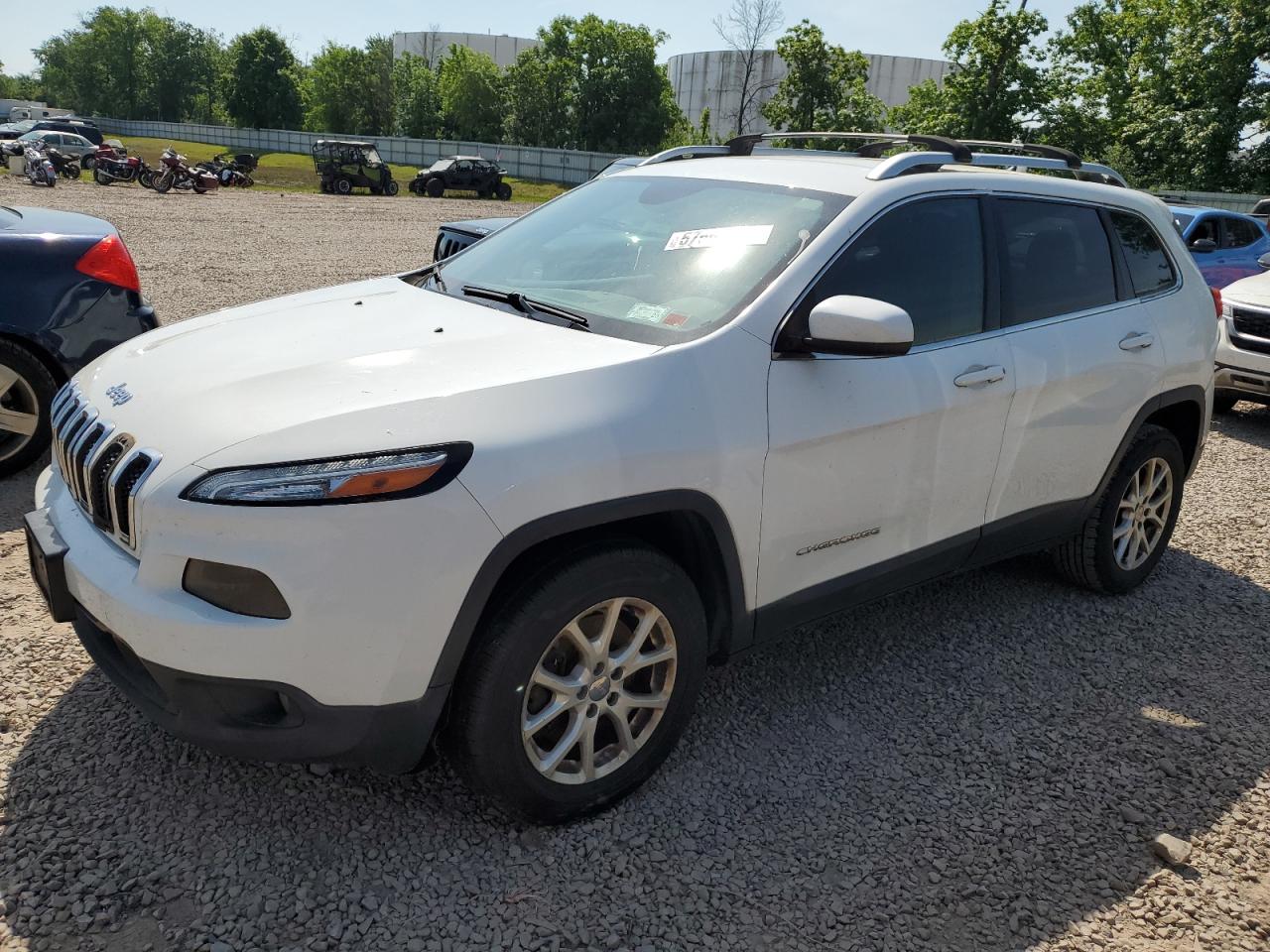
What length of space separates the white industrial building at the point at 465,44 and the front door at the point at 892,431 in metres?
106

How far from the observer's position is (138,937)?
7.28 ft

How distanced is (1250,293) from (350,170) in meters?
30.3

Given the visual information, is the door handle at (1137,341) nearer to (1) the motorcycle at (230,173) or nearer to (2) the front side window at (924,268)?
(2) the front side window at (924,268)

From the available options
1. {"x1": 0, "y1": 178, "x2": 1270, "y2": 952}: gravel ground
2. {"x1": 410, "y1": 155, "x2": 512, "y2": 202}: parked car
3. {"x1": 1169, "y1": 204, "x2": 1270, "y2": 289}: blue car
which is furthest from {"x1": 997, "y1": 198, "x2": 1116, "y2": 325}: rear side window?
{"x1": 410, "y1": 155, "x2": 512, "y2": 202}: parked car

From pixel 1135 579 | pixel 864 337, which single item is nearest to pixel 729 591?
pixel 864 337

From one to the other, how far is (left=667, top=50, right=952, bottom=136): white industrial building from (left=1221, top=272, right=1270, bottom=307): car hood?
68.1 m

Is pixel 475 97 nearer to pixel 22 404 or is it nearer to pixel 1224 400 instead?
pixel 1224 400

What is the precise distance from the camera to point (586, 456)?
2.35 meters

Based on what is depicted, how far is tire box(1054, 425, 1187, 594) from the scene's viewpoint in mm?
4164

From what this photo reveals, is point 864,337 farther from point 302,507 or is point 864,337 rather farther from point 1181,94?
point 1181,94

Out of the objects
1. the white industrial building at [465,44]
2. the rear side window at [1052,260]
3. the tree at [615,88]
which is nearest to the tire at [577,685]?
the rear side window at [1052,260]

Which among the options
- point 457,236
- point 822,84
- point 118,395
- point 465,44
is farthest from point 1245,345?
point 465,44

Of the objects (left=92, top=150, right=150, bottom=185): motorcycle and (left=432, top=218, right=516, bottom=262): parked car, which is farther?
(left=92, top=150, right=150, bottom=185): motorcycle

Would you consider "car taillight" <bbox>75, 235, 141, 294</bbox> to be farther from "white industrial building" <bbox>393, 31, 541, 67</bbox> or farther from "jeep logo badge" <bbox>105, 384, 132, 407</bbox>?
"white industrial building" <bbox>393, 31, 541, 67</bbox>
